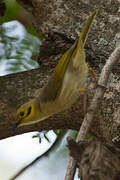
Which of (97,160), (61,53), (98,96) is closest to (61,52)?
(61,53)

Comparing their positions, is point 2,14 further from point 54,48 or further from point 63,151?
point 63,151

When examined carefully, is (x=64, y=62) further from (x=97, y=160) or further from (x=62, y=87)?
(x=97, y=160)

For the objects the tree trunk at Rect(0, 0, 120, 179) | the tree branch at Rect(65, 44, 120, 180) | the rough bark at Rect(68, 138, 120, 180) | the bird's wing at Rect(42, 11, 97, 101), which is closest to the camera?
the rough bark at Rect(68, 138, 120, 180)

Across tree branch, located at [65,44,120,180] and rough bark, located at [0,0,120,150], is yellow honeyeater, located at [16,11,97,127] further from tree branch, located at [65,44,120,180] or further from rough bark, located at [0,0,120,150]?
tree branch, located at [65,44,120,180]

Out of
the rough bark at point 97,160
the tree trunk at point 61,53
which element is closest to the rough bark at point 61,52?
the tree trunk at point 61,53

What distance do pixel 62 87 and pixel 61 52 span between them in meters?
0.32

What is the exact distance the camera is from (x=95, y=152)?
6.12ft

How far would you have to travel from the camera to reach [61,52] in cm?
312

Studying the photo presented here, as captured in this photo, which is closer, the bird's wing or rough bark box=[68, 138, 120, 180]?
rough bark box=[68, 138, 120, 180]

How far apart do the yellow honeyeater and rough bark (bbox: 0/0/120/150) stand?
2.9 inches

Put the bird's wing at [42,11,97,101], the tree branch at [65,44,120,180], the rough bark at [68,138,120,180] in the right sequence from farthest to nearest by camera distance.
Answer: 1. the bird's wing at [42,11,97,101]
2. the tree branch at [65,44,120,180]
3. the rough bark at [68,138,120,180]

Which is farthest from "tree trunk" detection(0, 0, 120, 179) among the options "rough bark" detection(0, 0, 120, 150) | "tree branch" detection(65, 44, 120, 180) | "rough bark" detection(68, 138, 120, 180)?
"rough bark" detection(68, 138, 120, 180)

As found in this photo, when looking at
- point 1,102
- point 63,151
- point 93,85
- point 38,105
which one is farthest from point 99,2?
point 63,151

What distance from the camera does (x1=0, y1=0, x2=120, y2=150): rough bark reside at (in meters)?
2.66
